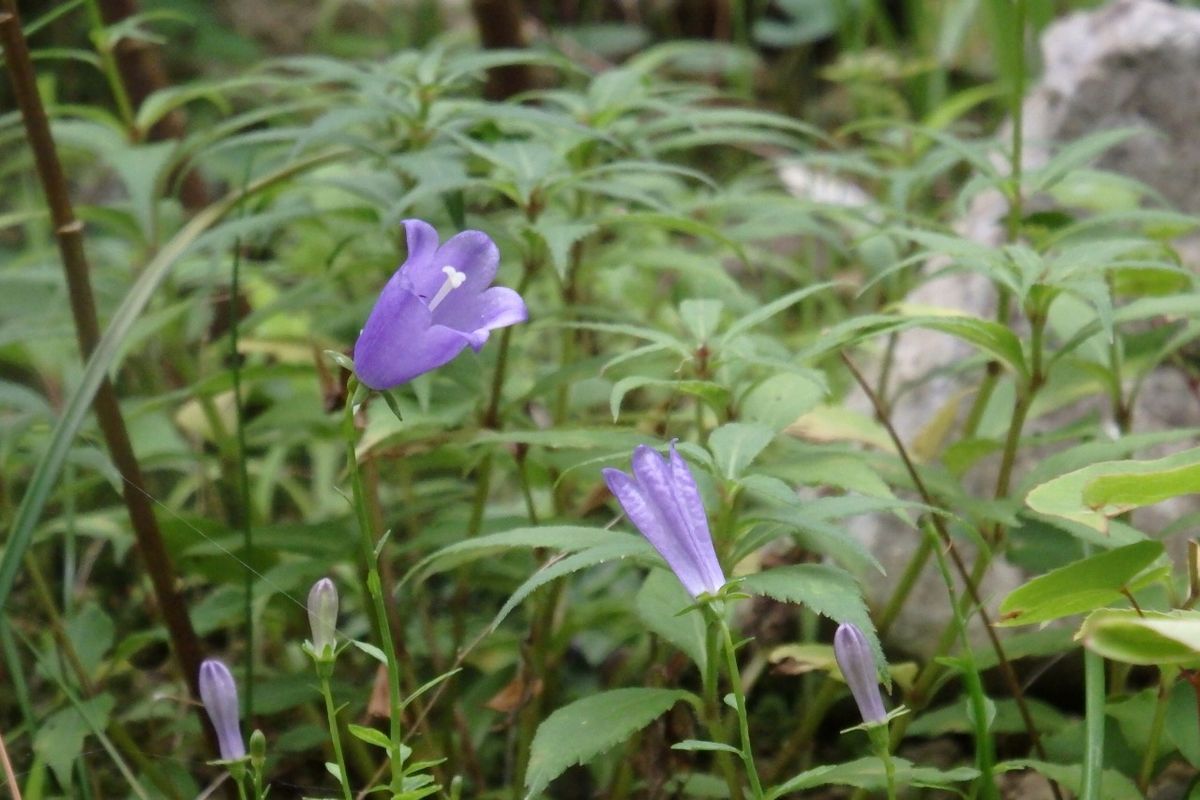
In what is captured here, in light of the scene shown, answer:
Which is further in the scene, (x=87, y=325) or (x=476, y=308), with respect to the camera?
(x=87, y=325)

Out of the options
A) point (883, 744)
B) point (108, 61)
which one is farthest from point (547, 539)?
point (108, 61)

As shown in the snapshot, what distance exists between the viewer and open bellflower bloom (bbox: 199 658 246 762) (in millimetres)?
879

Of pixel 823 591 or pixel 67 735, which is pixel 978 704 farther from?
pixel 67 735

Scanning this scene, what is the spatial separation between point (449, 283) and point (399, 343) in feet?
0.26

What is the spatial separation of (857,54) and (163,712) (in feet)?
7.45

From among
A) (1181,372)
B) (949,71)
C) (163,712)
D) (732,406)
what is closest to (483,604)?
(163,712)

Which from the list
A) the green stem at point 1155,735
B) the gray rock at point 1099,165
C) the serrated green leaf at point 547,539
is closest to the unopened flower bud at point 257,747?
the serrated green leaf at point 547,539

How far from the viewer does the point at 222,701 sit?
34.7 inches

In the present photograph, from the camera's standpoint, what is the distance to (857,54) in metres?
3.07

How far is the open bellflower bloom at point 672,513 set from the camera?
0.77 metres

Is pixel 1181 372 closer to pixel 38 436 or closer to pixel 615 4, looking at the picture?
pixel 38 436

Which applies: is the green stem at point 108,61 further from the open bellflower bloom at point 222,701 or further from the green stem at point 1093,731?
the green stem at point 1093,731

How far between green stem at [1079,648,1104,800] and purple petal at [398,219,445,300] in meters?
0.54

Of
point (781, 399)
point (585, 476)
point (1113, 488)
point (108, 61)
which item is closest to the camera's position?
point (1113, 488)
